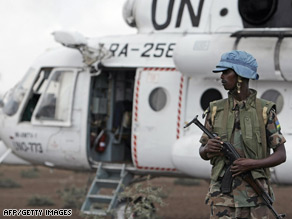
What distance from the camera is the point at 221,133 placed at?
5227mm

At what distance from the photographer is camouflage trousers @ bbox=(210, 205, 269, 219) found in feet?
16.9

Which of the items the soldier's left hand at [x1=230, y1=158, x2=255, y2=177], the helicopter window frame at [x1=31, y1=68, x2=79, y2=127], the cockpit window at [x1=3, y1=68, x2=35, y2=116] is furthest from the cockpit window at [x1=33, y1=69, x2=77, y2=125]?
the soldier's left hand at [x1=230, y1=158, x2=255, y2=177]

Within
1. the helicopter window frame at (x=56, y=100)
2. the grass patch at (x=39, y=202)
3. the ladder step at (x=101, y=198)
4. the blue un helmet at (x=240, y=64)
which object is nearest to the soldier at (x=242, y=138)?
the blue un helmet at (x=240, y=64)

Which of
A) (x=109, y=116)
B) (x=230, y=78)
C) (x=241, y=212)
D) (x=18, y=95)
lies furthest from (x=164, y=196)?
(x=230, y=78)

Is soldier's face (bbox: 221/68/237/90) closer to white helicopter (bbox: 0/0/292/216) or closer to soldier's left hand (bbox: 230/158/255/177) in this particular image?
soldier's left hand (bbox: 230/158/255/177)

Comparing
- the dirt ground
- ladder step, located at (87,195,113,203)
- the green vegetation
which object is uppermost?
the green vegetation

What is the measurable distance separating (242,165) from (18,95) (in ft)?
24.9

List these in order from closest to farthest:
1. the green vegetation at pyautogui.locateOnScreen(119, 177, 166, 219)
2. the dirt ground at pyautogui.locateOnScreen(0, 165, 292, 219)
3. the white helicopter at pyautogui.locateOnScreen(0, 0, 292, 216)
Answer: 1. the green vegetation at pyautogui.locateOnScreen(119, 177, 166, 219)
2. the white helicopter at pyautogui.locateOnScreen(0, 0, 292, 216)
3. the dirt ground at pyautogui.locateOnScreen(0, 165, 292, 219)

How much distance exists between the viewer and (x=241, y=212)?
5156 millimetres

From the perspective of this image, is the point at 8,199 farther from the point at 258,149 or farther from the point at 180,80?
the point at 258,149

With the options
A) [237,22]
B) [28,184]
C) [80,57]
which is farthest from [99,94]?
[28,184]

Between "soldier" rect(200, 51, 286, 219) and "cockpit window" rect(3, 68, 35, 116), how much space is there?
7192 mm

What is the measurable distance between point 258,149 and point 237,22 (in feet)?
17.8

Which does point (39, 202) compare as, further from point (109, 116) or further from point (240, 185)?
point (240, 185)
